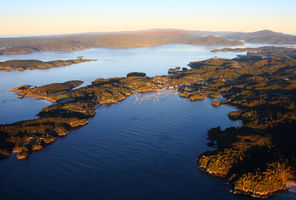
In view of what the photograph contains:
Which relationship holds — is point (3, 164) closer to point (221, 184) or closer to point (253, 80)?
point (221, 184)

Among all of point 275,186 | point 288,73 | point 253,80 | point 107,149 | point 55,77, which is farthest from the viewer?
point 55,77

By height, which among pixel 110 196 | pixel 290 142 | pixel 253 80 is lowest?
pixel 110 196

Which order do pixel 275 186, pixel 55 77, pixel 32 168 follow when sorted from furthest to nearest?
pixel 55 77
pixel 32 168
pixel 275 186

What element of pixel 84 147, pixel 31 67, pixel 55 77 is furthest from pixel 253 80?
pixel 31 67

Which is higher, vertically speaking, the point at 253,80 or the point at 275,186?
the point at 253,80

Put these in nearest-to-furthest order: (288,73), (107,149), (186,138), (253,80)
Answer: (107,149) → (186,138) → (253,80) → (288,73)

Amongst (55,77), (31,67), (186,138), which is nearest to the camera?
(186,138)

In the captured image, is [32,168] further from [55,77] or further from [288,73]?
[288,73]

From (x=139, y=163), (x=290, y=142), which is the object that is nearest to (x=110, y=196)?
(x=139, y=163)

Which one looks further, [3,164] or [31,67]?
[31,67]
